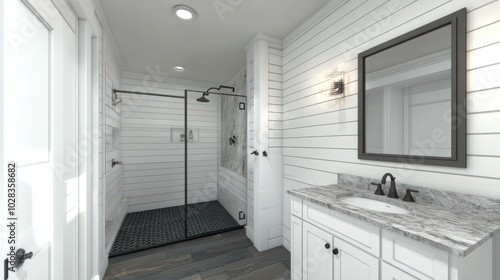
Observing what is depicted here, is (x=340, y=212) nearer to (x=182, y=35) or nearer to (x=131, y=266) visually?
(x=131, y=266)

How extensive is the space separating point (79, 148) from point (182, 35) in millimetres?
1670

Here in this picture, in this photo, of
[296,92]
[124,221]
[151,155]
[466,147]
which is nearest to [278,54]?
[296,92]

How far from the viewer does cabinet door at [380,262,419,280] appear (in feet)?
2.92

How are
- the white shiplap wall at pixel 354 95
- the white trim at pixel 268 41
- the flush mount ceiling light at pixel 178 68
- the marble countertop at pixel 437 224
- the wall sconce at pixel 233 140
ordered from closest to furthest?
the marble countertop at pixel 437 224 → the white shiplap wall at pixel 354 95 → the white trim at pixel 268 41 → the flush mount ceiling light at pixel 178 68 → the wall sconce at pixel 233 140

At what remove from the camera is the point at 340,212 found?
3.92 feet

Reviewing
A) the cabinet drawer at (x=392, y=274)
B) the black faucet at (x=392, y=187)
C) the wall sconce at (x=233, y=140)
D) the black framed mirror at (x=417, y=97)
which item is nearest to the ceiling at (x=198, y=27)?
the black framed mirror at (x=417, y=97)

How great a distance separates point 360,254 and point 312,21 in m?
2.18

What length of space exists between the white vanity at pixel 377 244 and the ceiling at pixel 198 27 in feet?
5.98

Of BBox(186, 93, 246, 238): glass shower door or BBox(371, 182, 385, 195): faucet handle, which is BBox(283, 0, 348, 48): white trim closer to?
BBox(186, 93, 246, 238): glass shower door

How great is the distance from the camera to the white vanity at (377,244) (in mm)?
781

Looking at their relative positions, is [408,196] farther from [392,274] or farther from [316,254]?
[316,254]

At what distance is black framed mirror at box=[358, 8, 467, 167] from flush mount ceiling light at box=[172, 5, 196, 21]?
65.0 inches

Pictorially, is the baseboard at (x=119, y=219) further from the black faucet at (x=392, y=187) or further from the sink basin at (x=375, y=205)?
the black faucet at (x=392, y=187)

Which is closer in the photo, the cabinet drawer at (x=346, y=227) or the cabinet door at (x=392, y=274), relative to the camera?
the cabinet door at (x=392, y=274)
